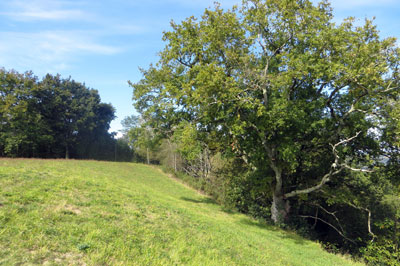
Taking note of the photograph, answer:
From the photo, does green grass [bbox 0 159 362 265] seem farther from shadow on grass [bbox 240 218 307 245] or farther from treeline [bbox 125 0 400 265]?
treeline [bbox 125 0 400 265]

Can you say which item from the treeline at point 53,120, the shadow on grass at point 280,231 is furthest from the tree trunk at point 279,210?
the treeline at point 53,120

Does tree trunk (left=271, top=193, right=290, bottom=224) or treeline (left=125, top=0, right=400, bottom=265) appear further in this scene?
tree trunk (left=271, top=193, right=290, bottom=224)

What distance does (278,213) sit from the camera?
17734 mm

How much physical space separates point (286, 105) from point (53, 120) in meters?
46.7

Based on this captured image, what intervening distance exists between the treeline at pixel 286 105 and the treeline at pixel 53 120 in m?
30.7

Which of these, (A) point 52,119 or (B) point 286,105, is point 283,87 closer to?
(B) point 286,105

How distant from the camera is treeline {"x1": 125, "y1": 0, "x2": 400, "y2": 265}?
13508 millimetres

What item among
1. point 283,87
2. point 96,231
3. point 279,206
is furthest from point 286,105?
point 96,231

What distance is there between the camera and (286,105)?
13.9m

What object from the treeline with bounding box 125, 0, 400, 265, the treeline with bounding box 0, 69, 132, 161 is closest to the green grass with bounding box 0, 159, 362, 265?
the treeline with bounding box 125, 0, 400, 265

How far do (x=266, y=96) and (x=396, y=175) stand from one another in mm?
10151

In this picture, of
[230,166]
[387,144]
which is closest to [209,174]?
[230,166]

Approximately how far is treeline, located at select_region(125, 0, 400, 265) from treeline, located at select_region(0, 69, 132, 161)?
30.7m

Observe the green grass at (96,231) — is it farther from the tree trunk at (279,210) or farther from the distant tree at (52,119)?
the distant tree at (52,119)
